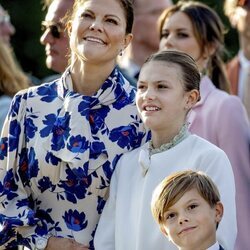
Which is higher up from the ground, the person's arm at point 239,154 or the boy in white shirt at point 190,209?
the boy in white shirt at point 190,209

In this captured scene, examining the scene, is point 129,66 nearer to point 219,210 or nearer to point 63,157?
point 63,157

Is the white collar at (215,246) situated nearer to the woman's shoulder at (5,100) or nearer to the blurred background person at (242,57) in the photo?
the blurred background person at (242,57)

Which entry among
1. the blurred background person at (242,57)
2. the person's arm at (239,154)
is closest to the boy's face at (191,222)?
the person's arm at (239,154)

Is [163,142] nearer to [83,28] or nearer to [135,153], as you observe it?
[135,153]

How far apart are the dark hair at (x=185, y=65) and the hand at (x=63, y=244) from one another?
0.86 metres

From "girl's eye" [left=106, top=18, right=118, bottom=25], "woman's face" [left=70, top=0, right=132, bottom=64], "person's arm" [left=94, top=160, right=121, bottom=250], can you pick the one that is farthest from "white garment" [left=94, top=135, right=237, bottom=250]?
"girl's eye" [left=106, top=18, right=118, bottom=25]

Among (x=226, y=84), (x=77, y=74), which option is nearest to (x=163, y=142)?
(x=77, y=74)

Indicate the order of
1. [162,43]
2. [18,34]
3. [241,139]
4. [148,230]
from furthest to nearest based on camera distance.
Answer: [18,34] < [162,43] < [241,139] < [148,230]

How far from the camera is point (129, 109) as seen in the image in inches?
238

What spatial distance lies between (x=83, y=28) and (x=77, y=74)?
0.22 m

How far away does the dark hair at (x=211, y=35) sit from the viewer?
7504mm

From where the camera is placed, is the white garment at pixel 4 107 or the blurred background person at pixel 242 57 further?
the blurred background person at pixel 242 57

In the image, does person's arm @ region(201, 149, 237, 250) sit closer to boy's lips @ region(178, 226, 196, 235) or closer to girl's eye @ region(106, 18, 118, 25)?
boy's lips @ region(178, 226, 196, 235)

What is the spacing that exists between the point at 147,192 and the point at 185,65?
0.60 metres
